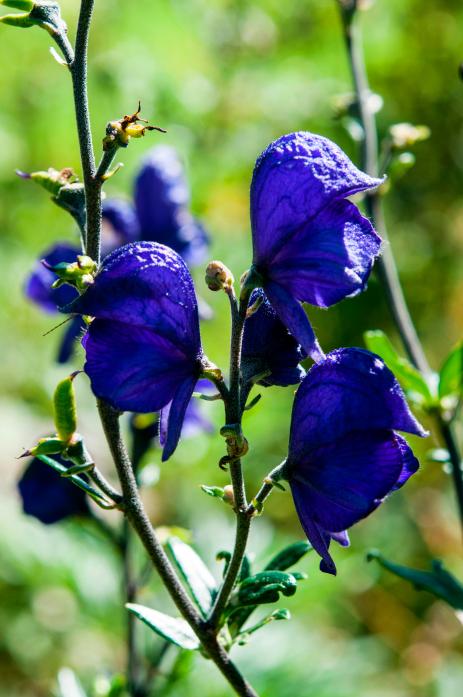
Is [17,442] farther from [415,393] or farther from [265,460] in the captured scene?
[415,393]

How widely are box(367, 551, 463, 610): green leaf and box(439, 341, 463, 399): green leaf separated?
20 centimetres

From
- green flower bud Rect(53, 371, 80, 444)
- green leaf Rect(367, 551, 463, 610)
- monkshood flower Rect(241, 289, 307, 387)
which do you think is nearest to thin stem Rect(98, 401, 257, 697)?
green flower bud Rect(53, 371, 80, 444)

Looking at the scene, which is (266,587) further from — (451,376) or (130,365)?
(451,376)

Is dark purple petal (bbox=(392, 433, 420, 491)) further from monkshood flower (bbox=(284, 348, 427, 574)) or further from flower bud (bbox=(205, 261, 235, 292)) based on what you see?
flower bud (bbox=(205, 261, 235, 292))

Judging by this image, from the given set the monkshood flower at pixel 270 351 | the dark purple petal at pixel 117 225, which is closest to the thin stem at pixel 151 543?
the monkshood flower at pixel 270 351

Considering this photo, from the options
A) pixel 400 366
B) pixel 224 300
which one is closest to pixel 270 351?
pixel 400 366

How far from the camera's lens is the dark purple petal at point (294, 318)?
701 mm

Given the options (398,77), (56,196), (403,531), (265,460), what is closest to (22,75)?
(398,77)

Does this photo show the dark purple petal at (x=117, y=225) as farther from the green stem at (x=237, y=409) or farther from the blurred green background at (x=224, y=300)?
the green stem at (x=237, y=409)

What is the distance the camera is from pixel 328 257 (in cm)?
71

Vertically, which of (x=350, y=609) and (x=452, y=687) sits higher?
(x=452, y=687)

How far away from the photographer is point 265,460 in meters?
2.52

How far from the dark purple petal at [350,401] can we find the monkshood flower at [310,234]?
0.02 metres

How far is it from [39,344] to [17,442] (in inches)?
12.4
